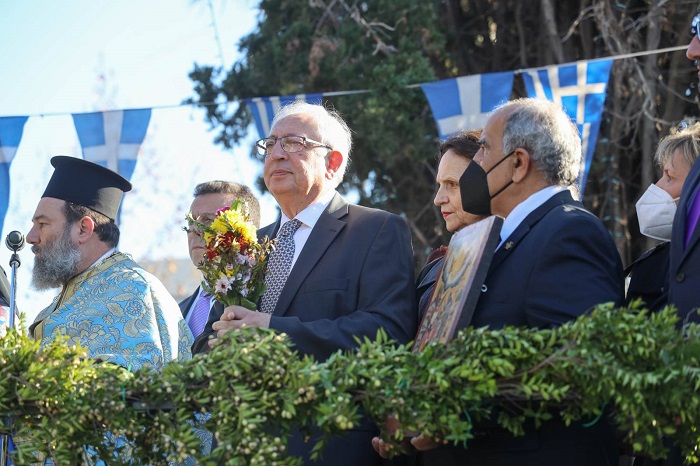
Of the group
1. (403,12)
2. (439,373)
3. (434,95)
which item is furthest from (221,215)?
(403,12)

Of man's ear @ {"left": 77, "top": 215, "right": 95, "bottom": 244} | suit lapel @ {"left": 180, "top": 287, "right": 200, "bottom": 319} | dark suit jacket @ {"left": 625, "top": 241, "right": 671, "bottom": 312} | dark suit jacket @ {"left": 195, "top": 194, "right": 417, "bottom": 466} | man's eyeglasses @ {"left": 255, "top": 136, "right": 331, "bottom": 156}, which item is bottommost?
suit lapel @ {"left": 180, "top": 287, "right": 200, "bottom": 319}

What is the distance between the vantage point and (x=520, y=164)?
12.6ft

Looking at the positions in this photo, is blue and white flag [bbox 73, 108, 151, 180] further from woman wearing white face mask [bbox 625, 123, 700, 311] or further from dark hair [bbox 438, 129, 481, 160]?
woman wearing white face mask [bbox 625, 123, 700, 311]

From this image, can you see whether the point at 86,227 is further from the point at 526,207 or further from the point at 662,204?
the point at 662,204

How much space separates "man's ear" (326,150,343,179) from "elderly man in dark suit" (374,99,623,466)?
A: 0.72 metres

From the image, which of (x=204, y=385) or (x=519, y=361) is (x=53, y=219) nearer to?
(x=204, y=385)

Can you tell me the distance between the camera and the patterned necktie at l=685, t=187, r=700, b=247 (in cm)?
359

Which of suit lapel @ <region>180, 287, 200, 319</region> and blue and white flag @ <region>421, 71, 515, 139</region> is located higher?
blue and white flag @ <region>421, 71, 515, 139</region>

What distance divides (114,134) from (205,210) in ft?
9.30

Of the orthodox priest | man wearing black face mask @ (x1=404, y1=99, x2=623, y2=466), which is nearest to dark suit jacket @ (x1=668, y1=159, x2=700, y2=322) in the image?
man wearing black face mask @ (x1=404, y1=99, x2=623, y2=466)

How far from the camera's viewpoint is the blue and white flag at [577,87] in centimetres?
816

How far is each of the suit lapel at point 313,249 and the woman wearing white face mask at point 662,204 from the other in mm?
1234

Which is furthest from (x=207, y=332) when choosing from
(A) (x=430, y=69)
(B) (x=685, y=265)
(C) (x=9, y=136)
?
(A) (x=430, y=69)

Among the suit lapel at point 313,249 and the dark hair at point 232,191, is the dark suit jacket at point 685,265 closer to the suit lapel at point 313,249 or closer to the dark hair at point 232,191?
the suit lapel at point 313,249
